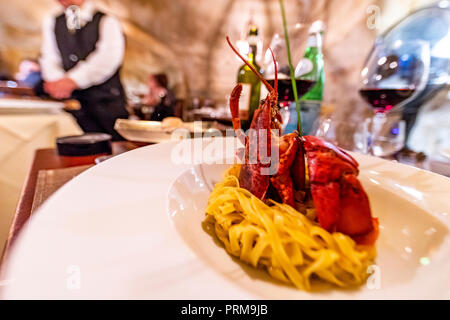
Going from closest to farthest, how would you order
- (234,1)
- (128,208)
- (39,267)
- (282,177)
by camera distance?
1. (39,267)
2. (128,208)
3. (282,177)
4. (234,1)

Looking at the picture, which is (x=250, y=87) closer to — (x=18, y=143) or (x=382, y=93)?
(x=382, y=93)

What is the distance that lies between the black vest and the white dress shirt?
7cm

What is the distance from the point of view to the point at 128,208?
47 cm

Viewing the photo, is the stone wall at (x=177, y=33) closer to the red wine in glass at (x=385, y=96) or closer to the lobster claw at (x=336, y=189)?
the red wine in glass at (x=385, y=96)

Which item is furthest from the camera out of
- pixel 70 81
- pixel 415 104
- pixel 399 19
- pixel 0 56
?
pixel 0 56

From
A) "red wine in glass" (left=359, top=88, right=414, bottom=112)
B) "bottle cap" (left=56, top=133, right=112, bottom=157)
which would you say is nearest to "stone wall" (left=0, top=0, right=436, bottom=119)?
"red wine in glass" (left=359, top=88, right=414, bottom=112)

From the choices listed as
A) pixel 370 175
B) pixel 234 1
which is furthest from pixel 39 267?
pixel 234 1

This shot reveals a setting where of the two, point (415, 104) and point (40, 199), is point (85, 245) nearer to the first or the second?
point (40, 199)

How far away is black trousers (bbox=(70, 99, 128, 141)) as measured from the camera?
137 inches

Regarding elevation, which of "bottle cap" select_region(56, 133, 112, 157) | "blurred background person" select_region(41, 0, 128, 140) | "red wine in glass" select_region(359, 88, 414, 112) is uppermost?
"blurred background person" select_region(41, 0, 128, 140)

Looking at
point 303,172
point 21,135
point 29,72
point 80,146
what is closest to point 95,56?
point 21,135

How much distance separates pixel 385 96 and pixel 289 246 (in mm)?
1250

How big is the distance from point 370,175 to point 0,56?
26.3ft

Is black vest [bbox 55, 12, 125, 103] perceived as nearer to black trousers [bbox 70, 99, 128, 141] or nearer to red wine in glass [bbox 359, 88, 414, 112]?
black trousers [bbox 70, 99, 128, 141]
